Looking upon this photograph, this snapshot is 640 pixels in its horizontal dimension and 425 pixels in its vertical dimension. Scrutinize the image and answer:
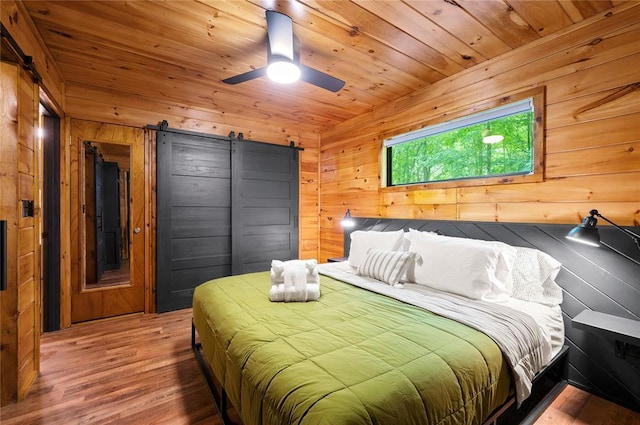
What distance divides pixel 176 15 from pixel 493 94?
251 centimetres

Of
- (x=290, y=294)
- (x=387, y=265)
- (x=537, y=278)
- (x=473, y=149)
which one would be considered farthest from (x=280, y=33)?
(x=537, y=278)

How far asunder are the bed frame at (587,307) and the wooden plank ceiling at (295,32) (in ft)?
4.79

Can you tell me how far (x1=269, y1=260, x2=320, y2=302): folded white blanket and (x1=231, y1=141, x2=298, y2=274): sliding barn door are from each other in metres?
1.99

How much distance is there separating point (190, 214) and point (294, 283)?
222 centimetres

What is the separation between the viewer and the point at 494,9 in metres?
1.93

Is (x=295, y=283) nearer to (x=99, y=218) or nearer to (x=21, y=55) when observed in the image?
(x=21, y=55)

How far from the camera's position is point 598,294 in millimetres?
1963

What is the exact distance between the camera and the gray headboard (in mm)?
1840

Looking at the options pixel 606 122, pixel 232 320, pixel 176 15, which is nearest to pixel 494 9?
pixel 606 122

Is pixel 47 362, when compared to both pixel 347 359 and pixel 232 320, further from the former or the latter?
pixel 347 359

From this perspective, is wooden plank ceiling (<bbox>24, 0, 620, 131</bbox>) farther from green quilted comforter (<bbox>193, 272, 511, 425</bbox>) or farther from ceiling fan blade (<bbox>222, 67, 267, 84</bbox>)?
green quilted comforter (<bbox>193, 272, 511, 425</bbox>)

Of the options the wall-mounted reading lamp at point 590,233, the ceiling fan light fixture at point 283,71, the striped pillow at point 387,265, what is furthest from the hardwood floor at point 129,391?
the ceiling fan light fixture at point 283,71

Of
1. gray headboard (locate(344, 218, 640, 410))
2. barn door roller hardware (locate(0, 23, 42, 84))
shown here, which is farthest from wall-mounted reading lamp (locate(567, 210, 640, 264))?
barn door roller hardware (locate(0, 23, 42, 84))

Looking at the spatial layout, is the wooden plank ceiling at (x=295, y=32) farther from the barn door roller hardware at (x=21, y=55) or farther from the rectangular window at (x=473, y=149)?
the rectangular window at (x=473, y=149)
